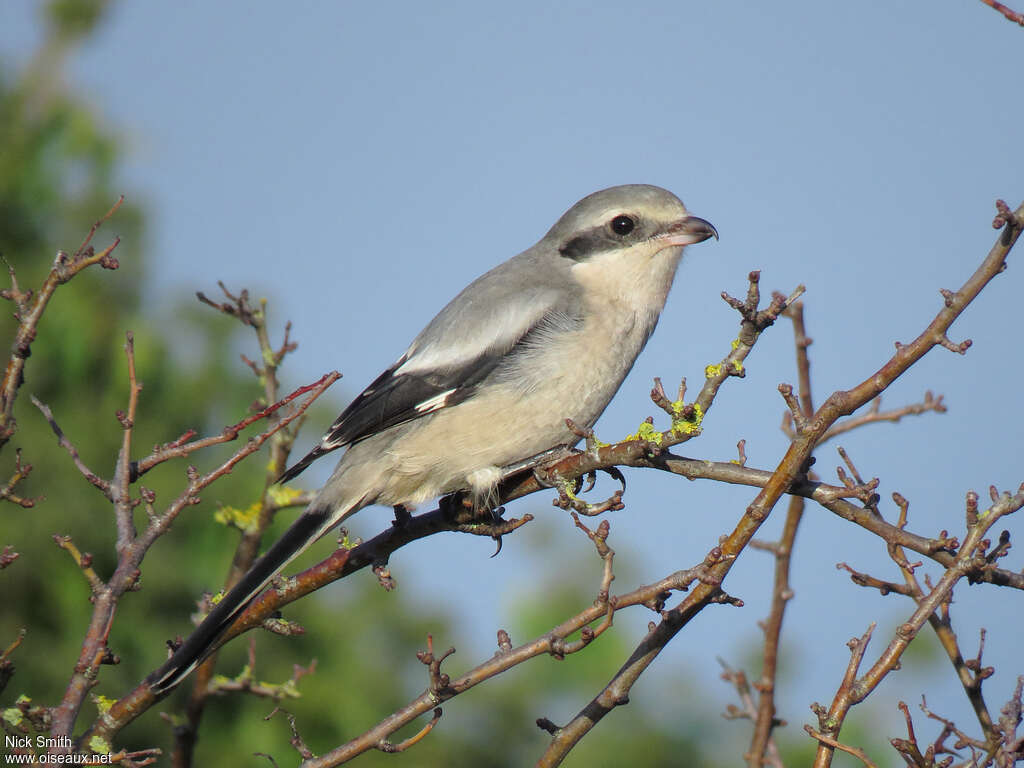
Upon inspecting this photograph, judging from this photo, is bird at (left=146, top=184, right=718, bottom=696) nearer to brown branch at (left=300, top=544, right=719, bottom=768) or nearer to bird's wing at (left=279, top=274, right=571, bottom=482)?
bird's wing at (left=279, top=274, right=571, bottom=482)

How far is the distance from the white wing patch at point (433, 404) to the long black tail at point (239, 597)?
41 cm

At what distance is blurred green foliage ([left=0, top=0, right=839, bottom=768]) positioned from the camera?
5.40 meters

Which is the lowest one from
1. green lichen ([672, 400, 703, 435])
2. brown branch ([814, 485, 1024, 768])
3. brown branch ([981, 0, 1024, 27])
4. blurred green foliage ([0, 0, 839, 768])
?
blurred green foliage ([0, 0, 839, 768])

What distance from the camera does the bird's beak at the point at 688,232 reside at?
11.9ft

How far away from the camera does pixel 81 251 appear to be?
2387 mm

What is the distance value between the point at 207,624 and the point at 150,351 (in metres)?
3.82

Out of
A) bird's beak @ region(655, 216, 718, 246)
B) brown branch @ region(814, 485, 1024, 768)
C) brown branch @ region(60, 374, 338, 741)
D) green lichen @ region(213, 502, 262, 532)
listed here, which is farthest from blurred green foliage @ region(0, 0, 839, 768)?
brown branch @ region(814, 485, 1024, 768)

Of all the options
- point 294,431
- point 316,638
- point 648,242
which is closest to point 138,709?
point 294,431

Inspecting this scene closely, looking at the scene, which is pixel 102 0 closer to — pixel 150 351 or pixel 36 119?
pixel 36 119

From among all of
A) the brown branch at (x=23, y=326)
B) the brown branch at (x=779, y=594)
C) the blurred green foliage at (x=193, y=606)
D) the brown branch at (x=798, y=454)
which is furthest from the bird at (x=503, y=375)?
the blurred green foliage at (x=193, y=606)

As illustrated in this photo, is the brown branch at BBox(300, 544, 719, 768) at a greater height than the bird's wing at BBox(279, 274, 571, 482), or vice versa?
the bird's wing at BBox(279, 274, 571, 482)

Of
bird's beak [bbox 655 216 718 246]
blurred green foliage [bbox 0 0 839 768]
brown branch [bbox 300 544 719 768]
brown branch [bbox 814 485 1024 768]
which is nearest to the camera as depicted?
brown branch [bbox 814 485 1024 768]

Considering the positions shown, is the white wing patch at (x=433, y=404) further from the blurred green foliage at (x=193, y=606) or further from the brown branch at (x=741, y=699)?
the blurred green foliage at (x=193, y=606)

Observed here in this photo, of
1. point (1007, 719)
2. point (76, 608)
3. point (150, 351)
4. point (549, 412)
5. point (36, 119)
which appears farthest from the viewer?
point (36, 119)
